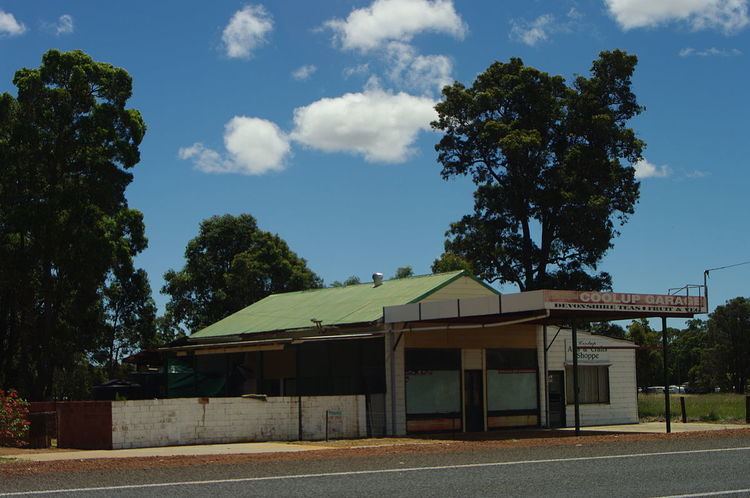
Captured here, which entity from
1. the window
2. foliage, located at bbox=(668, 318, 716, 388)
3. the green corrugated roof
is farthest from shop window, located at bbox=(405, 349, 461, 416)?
foliage, located at bbox=(668, 318, 716, 388)

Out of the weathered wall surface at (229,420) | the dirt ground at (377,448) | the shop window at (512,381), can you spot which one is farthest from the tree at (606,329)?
the weathered wall surface at (229,420)

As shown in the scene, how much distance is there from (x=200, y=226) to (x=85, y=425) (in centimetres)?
3850

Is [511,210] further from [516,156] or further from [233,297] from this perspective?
[233,297]

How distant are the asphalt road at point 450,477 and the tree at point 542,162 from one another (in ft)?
95.3

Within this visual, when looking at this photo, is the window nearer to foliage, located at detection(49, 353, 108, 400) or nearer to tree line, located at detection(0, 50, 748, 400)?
tree line, located at detection(0, 50, 748, 400)

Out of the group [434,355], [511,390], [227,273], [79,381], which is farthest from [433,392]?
[79,381]

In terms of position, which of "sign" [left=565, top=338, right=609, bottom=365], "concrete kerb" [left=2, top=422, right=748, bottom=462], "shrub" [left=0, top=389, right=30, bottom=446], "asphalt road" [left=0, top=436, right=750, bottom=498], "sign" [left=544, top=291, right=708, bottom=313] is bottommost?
"concrete kerb" [left=2, top=422, right=748, bottom=462]

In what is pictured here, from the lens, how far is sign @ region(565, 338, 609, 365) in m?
32.8

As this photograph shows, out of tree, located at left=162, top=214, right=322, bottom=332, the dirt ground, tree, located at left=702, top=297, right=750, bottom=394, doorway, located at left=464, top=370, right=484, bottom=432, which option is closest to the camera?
the dirt ground

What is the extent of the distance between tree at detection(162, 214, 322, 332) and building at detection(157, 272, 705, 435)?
21.4 metres

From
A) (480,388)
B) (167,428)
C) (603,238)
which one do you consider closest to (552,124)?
(603,238)

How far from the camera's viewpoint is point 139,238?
44.0 metres

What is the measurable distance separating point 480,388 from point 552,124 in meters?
24.1

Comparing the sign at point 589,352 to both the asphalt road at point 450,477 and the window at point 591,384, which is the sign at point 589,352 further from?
the asphalt road at point 450,477
